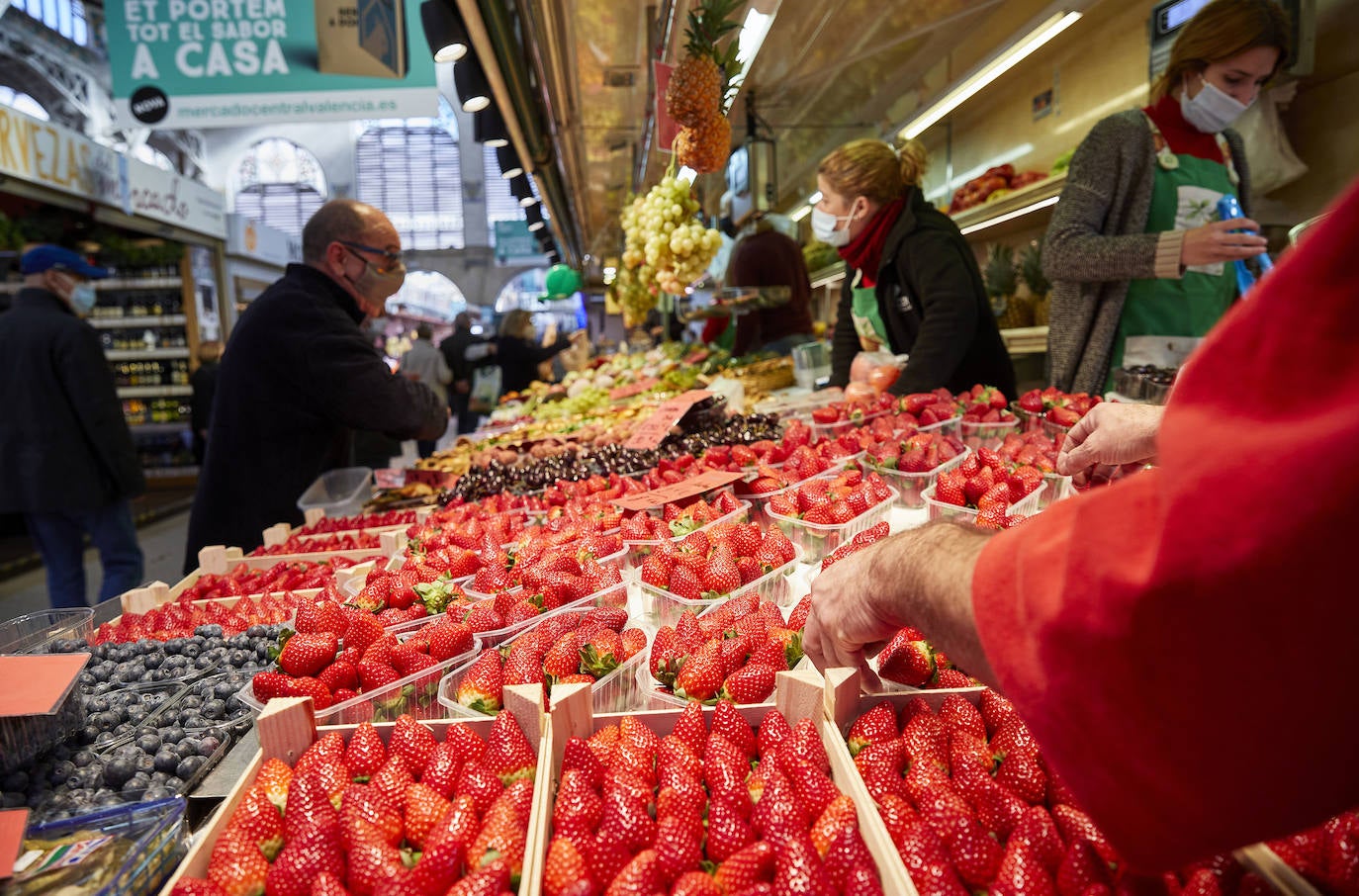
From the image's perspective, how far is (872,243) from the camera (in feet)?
11.2

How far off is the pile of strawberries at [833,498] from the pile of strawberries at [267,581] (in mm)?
1284

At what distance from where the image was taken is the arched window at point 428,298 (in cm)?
2135

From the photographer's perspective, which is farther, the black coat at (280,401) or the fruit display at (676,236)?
the fruit display at (676,236)

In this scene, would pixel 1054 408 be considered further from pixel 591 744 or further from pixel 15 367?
pixel 15 367

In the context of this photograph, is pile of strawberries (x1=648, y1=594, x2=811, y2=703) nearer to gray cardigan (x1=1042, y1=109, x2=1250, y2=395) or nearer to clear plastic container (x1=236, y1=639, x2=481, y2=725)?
clear plastic container (x1=236, y1=639, x2=481, y2=725)

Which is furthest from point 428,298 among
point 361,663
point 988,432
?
point 361,663

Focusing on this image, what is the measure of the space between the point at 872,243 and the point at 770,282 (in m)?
2.11

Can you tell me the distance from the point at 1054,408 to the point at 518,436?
3.13 meters

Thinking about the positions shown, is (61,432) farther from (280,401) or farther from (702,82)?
(702,82)

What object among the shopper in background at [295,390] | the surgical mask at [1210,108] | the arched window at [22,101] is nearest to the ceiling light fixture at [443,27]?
the shopper in background at [295,390]

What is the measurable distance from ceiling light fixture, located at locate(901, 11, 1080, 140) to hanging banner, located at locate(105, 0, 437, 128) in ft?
10.3

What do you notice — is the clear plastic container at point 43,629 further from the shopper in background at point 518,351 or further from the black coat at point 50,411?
the shopper in background at point 518,351

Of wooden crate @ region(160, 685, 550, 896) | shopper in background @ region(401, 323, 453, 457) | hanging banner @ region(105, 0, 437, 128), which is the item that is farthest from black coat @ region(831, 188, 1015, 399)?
shopper in background @ region(401, 323, 453, 457)

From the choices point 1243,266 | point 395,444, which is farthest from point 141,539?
point 1243,266
